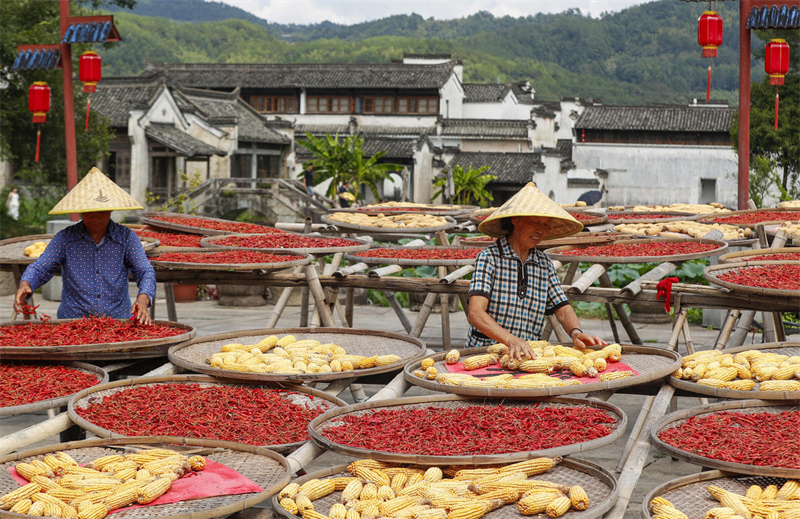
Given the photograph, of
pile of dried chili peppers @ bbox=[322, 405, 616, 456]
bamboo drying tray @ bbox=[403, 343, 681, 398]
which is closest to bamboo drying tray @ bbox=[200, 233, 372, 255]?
bamboo drying tray @ bbox=[403, 343, 681, 398]

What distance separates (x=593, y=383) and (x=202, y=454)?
1628mm

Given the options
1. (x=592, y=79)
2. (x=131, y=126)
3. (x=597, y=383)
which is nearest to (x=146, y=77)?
(x=131, y=126)

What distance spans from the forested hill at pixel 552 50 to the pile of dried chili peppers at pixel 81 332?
222 ft

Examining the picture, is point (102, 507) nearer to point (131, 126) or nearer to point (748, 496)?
point (748, 496)

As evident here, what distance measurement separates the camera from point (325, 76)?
1763 inches

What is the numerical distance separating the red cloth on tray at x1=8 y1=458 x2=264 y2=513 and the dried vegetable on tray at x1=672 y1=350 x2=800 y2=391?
206 cm

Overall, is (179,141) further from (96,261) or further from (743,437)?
(743,437)

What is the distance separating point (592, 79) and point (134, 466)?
261 feet

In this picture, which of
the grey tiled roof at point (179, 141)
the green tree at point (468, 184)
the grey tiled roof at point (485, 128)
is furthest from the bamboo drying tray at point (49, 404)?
the grey tiled roof at point (485, 128)

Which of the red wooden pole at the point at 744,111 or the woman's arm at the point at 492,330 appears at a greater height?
the red wooden pole at the point at 744,111

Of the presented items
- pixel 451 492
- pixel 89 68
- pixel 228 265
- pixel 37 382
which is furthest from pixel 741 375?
pixel 89 68

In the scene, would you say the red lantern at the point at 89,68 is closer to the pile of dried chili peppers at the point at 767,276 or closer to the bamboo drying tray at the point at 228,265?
the bamboo drying tray at the point at 228,265

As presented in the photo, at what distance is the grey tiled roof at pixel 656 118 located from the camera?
40.3 metres

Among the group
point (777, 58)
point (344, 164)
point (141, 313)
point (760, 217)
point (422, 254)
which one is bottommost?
point (141, 313)
